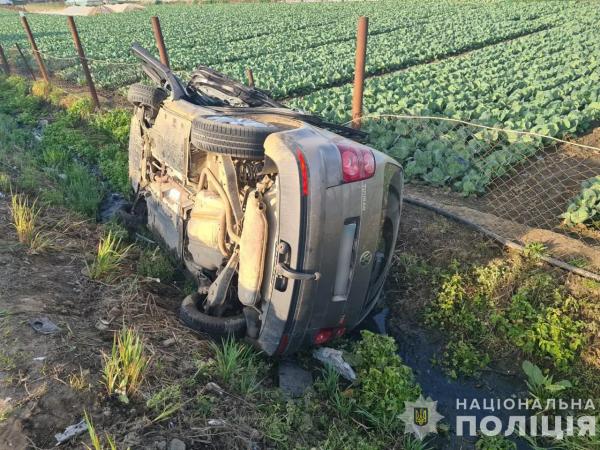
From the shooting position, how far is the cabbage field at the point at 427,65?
647 centimetres

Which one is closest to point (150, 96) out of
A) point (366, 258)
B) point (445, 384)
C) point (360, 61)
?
point (360, 61)

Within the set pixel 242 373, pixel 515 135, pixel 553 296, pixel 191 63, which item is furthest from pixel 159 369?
pixel 191 63

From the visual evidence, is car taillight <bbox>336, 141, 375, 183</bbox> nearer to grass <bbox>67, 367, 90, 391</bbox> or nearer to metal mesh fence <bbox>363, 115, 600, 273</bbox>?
grass <bbox>67, 367, 90, 391</bbox>

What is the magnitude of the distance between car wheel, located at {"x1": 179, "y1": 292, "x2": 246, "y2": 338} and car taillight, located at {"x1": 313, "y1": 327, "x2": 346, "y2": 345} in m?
0.54

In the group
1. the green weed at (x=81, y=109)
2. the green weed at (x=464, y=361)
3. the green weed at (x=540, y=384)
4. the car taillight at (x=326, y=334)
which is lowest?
the green weed at (x=464, y=361)

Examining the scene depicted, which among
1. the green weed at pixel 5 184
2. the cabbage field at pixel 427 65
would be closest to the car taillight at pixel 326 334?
the cabbage field at pixel 427 65

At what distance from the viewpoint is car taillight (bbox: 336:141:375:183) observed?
269 centimetres

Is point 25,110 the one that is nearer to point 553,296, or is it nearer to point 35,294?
point 35,294

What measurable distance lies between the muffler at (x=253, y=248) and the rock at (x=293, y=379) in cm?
64

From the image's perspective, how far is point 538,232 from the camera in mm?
4512

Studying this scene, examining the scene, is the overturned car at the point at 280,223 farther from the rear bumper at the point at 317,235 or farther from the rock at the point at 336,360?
the rock at the point at 336,360

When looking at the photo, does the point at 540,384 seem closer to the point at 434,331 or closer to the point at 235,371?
the point at 434,331

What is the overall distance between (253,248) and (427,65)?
12237mm

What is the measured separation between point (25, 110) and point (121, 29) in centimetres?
2135
